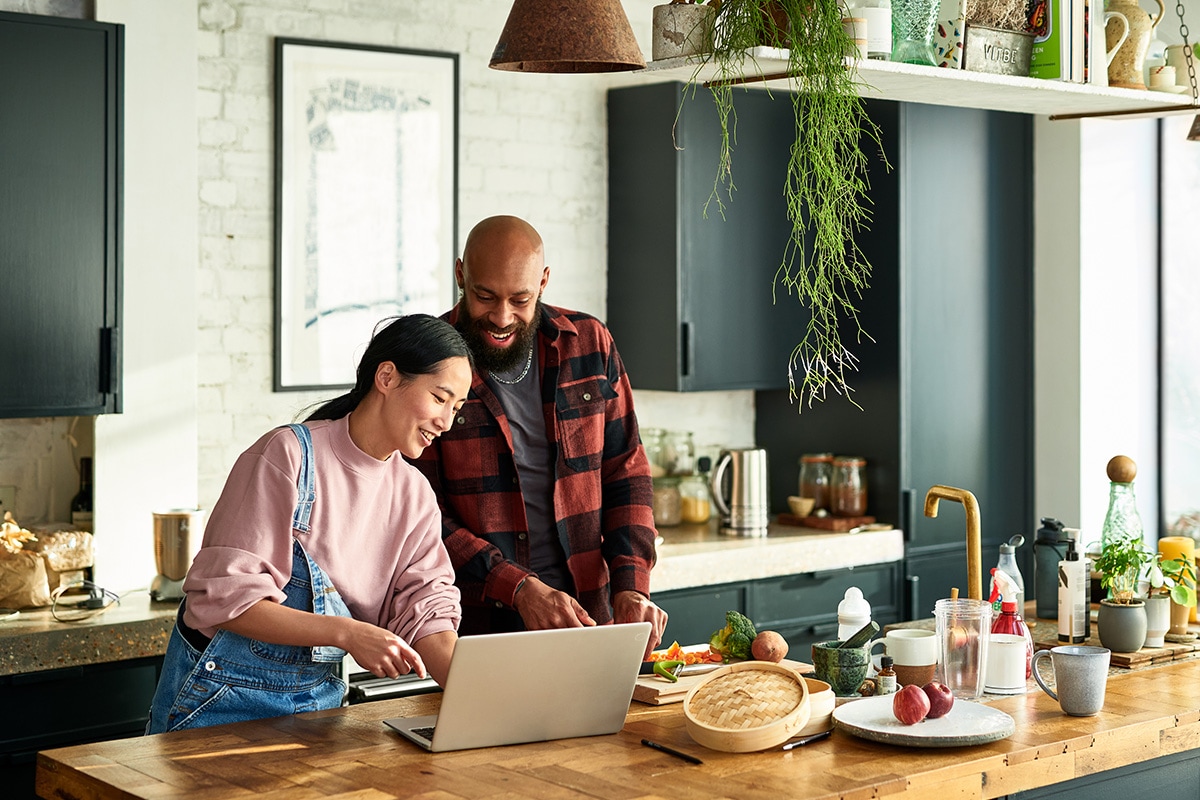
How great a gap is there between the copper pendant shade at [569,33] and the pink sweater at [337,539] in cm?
77

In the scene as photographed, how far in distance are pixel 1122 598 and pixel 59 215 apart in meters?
2.79

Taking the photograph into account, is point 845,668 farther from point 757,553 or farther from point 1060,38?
point 757,553

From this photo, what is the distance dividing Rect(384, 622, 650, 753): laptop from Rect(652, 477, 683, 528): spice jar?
2801 millimetres

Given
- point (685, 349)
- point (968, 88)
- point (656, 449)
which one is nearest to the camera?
point (968, 88)

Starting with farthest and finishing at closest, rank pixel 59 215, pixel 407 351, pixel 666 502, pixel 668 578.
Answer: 1. pixel 666 502
2. pixel 668 578
3. pixel 59 215
4. pixel 407 351

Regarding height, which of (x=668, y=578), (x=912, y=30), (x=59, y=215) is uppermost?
(x=912, y=30)

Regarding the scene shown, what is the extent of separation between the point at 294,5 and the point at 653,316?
162 centimetres

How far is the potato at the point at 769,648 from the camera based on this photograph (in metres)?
2.94

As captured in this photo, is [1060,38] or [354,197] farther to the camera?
[354,197]

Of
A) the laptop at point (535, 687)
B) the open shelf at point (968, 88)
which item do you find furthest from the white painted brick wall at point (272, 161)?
the laptop at point (535, 687)

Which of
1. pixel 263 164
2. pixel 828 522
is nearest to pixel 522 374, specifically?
pixel 263 164

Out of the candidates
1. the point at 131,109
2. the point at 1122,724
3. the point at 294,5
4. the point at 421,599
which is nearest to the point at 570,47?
the point at 421,599

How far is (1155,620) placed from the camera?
3.32m

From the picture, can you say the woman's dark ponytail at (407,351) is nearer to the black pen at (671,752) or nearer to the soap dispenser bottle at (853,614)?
the black pen at (671,752)
